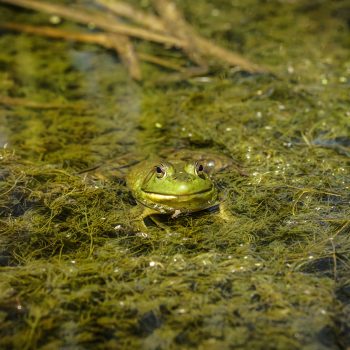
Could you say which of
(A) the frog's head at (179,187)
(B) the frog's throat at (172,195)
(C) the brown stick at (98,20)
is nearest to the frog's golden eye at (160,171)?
(A) the frog's head at (179,187)

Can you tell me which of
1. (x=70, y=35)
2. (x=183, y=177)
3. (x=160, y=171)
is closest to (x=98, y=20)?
(x=70, y=35)

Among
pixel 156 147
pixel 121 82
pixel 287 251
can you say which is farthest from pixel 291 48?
pixel 287 251

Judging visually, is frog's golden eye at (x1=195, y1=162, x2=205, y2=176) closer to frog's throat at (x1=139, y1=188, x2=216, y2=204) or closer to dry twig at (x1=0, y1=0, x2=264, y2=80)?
frog's throat at (x1=139, y1=188, x2=216, y2=204)

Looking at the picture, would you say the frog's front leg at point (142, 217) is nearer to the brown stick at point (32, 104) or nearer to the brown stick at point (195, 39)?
the brown stick at point (32, 104)

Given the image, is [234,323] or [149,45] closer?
[234,323]

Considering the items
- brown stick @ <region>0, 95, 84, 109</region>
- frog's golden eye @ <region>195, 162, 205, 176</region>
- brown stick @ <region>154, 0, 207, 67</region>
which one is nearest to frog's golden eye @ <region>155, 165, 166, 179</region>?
frog's golden eye @ <region>195, 162, 205, 176</region>

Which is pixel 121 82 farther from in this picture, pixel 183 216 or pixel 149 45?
pixel 183 216

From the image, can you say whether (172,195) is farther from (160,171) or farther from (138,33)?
(138,33)

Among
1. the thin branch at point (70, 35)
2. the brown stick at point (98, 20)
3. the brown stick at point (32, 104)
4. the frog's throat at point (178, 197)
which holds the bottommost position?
the brown stick at point (32, 104)
